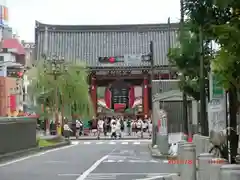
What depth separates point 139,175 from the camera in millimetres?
16531

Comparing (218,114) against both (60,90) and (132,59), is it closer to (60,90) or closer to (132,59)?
(60,90)

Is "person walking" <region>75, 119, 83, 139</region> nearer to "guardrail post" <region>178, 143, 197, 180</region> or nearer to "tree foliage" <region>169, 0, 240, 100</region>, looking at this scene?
"tree foliage" <region>169, 0, 240, 100</region>

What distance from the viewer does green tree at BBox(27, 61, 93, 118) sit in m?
47.4

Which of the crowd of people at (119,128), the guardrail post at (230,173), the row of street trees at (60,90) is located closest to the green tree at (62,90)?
the row of street trees at (60,90)

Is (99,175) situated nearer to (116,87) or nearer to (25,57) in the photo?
(116,87)

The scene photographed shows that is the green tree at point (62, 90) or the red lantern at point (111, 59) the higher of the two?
the red lantern at point (111, 59)

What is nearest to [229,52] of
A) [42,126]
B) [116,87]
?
[42,126]

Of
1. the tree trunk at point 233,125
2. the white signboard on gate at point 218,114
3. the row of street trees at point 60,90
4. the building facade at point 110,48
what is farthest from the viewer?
the building facade at point 110,48

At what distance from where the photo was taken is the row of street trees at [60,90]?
47.2 m

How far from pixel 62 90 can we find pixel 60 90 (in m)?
0.46

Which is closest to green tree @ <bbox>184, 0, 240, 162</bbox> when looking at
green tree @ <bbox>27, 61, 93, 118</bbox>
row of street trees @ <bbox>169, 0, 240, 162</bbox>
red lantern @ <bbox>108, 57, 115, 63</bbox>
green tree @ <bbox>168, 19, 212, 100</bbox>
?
row of street trees @ <bbox>169, 0, 240, 162</bbox>

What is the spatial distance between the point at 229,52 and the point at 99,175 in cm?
983

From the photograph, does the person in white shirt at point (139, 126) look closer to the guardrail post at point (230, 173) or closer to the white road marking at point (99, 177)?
the white road marking at point (99, 177)

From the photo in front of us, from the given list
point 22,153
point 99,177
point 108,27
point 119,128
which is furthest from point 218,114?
point 108,27
